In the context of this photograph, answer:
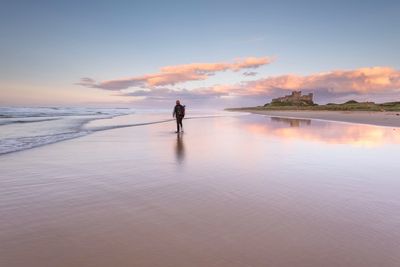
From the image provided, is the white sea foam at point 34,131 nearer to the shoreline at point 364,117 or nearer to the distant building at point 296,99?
the shoreline at point 364,117

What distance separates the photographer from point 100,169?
7629 millimetres

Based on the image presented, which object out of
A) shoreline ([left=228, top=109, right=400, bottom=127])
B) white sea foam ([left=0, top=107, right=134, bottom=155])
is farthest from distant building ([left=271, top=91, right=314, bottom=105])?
white sea foam ([left=0, top=107, right=134, bottom=155])

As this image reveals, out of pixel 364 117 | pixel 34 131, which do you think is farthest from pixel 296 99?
pixel 34 131

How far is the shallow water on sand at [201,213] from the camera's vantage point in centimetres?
312

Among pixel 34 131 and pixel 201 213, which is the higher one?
pixel 34 131

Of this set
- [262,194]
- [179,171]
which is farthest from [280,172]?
[179,171]

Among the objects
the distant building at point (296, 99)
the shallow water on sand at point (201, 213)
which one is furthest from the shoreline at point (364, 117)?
the distant building at point (296, 99)

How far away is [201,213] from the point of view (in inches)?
171

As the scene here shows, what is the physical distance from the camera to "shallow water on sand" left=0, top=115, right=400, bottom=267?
123 inches

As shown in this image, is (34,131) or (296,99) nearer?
(34,131)

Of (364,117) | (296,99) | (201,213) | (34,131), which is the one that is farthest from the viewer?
(296,99)

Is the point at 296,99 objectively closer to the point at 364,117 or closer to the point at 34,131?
the point at 364,117

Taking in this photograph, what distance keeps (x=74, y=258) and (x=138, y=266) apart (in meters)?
0.78

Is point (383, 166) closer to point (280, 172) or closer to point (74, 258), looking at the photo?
point (280, 172)
